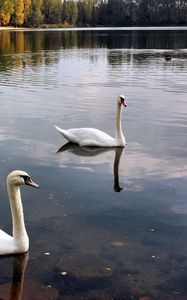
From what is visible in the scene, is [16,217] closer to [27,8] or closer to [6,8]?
[6,8]

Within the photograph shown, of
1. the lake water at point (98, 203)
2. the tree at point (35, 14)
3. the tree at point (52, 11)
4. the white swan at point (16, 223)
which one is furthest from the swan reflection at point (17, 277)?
the tree at point (52, 11)

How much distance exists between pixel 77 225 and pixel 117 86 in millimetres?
20309

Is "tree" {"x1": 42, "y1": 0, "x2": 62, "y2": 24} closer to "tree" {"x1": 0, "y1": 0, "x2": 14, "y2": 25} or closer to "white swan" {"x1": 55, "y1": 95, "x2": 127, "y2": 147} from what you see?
"tree" {"x1": 0, "y1": 0, "x2": 14, "y2": 25}

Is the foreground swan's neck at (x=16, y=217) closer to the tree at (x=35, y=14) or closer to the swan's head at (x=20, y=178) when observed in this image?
the swan's head at (x=20, y=178)

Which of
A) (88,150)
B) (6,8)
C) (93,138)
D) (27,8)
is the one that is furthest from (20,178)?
(27,8)

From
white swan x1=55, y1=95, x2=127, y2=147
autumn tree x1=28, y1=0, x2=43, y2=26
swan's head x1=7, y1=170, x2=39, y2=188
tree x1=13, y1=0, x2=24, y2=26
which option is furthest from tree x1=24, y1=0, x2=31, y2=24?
swan's head x1=7, y1=170, x2=39, y2=188

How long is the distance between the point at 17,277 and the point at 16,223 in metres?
0.88

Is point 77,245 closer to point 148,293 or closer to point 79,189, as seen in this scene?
point 148,293

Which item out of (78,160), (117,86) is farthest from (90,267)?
(117,86)

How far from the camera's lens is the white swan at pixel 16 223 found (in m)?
7.78

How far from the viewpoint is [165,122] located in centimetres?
1838

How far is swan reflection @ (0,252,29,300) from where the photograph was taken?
22.5 ft

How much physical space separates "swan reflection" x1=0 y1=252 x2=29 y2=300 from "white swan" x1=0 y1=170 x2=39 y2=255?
4.7 inches

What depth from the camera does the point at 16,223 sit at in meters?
7.76
